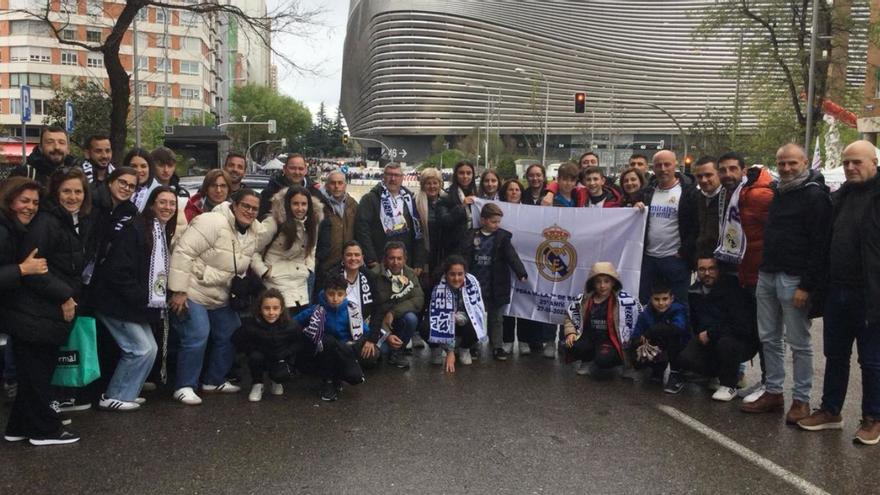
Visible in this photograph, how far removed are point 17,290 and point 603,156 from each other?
86.2 m

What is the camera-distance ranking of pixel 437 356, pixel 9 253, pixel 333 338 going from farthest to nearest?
pixel 437 356, pixel 333 338, pixel 9 253

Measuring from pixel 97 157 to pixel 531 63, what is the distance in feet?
423

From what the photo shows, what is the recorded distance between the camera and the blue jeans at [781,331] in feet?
18.7

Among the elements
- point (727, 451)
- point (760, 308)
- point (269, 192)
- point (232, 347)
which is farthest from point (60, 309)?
point (760, 308)

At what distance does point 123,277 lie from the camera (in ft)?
18.3

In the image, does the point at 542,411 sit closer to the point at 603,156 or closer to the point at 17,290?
the point at 17,290

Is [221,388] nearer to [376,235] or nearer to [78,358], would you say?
[78,358]

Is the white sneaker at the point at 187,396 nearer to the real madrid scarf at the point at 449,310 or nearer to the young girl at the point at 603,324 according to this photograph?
the real madrid scarf at the point at 449,310

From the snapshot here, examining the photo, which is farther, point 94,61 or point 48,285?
point 94,61

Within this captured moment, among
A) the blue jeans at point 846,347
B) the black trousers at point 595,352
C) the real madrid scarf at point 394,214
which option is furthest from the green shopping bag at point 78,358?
the blue jeans at point 846,347

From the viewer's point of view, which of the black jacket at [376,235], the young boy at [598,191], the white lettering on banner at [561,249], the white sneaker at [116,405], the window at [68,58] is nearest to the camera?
the white sneaker at [116,405]

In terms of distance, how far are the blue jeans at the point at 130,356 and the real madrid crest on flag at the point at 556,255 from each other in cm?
416

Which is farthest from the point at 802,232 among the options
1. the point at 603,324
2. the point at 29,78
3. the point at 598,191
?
the point at 29,78

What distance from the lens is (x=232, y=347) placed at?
645 centimetres
